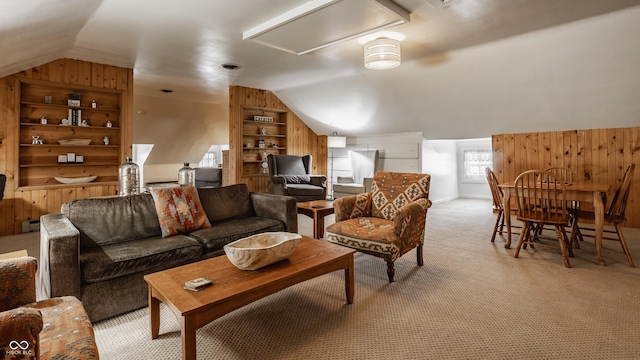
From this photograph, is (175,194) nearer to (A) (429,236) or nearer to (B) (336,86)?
(A) (429,236)

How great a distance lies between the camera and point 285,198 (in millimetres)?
3201

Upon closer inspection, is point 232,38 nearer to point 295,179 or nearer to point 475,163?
point 295,179

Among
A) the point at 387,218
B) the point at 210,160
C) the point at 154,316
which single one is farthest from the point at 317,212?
the point at 210,160

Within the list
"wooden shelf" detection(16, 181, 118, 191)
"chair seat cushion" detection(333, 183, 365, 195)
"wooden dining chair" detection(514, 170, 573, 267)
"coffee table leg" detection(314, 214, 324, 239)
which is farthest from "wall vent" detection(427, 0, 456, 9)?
"wooden shelf" detection(16, 181, 118, 191)

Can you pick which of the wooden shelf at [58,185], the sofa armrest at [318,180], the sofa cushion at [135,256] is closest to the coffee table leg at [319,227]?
the sofa cushion at [135,256]

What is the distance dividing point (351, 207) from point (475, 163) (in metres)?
5.64

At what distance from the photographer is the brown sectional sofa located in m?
1.92

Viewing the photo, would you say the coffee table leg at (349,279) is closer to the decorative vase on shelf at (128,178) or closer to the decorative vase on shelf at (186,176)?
the decorative vase on shelf at (186,176)

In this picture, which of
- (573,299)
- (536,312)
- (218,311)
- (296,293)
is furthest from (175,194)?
(573,299)

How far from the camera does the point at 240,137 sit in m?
6.42

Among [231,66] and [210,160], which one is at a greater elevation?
[231,66]

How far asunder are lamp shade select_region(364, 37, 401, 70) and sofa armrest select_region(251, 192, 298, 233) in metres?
1.80

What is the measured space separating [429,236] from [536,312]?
2004 mm

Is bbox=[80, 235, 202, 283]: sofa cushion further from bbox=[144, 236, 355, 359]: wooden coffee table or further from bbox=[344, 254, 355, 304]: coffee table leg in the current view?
bbox=[344, 254, 355, 304]: coffee table leg
